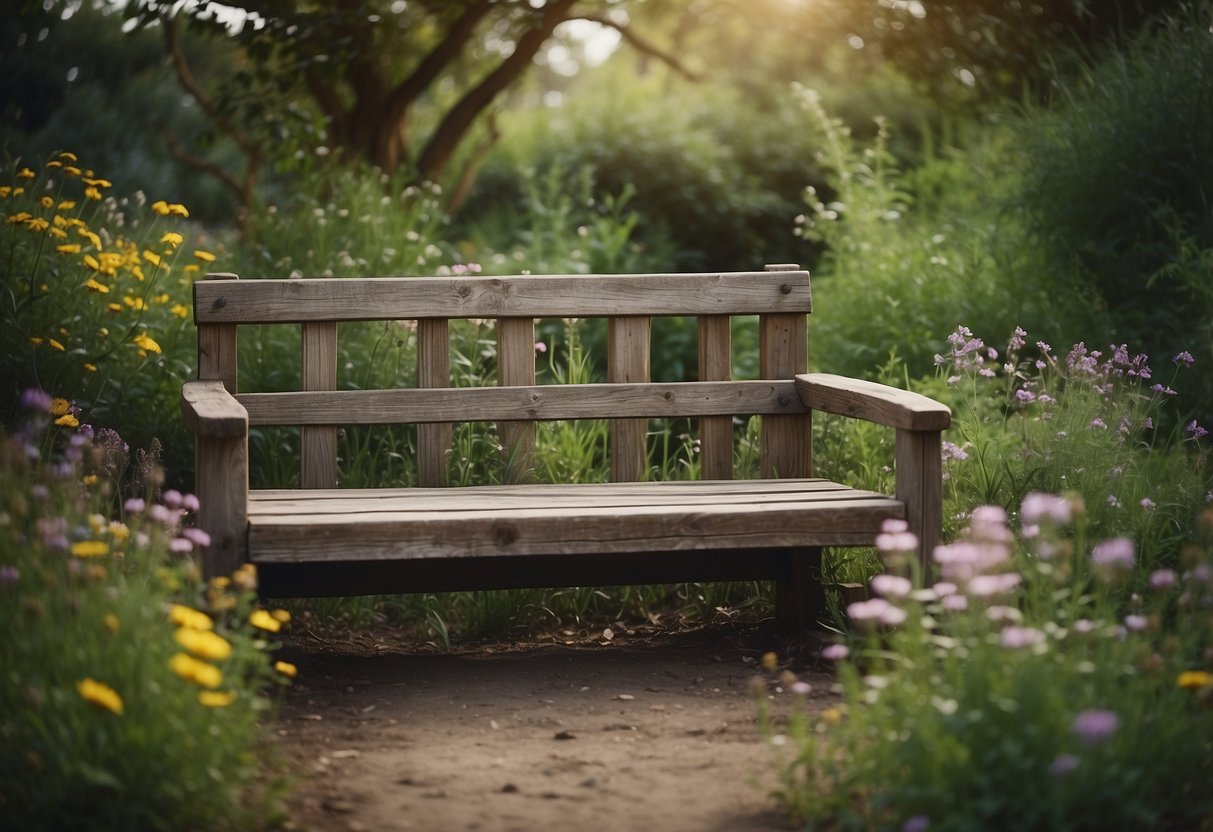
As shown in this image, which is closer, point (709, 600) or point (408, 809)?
point (408, 809)

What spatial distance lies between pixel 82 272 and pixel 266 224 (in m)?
1.27

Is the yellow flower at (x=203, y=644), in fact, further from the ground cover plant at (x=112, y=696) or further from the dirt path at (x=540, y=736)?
the dirt path at (x=540, y=736)

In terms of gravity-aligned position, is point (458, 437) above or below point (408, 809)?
above

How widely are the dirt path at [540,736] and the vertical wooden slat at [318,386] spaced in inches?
19.9

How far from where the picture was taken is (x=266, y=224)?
571 cm

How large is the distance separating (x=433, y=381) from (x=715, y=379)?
0.87 m

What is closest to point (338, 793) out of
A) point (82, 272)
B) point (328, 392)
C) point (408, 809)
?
point (408, 809)

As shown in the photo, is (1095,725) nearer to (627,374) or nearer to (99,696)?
(99,696)

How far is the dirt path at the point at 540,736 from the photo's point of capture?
8.00ft

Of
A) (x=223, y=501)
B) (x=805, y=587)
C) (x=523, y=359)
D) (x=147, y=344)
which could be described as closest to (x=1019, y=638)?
(x=805, y=587)

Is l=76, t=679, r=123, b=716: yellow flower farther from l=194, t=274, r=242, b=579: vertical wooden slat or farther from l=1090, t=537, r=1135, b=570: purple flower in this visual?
l=1090, t=537, r=1135, b=570: purple flower

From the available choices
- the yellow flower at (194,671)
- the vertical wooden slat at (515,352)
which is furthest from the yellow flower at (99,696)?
the vertical wooden slat at (515,352)

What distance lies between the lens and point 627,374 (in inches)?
151

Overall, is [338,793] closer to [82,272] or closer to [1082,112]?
[82,272]
